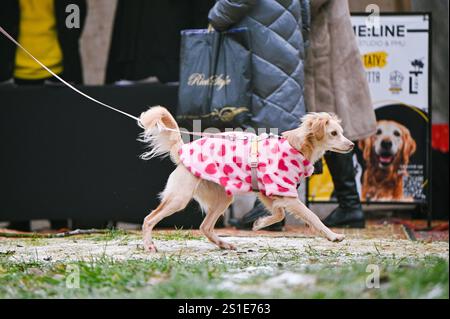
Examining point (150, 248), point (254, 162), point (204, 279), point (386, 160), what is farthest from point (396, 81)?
point (204, 279)

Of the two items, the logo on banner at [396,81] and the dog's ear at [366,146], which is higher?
the logo on banner at [396,81]

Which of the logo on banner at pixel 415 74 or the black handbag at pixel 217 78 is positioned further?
the logo on banner at pixel 415 74

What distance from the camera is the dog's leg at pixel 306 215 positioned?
6.07 meters

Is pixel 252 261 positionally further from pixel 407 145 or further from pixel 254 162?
pixel 407 145

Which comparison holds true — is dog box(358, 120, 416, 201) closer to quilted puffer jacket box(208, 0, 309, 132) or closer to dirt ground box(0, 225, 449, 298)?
dirt ground box(0, 225, 449, 298)

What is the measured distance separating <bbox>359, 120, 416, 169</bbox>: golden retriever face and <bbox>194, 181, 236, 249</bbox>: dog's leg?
3387 millimetres

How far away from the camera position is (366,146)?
9.59 m

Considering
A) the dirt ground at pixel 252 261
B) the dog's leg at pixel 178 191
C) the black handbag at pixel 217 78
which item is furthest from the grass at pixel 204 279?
the black handbag at pixel 217 78

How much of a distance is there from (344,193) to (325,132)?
8.27 feet

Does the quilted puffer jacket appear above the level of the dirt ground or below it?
above

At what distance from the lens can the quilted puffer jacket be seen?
25.0 feet

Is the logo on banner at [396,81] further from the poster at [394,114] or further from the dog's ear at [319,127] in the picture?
the dog's ear at [319,127]

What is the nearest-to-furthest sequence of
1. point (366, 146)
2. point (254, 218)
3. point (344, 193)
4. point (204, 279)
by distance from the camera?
point (204, 279), point (254, 218), point (344, 193), point (366, 146)

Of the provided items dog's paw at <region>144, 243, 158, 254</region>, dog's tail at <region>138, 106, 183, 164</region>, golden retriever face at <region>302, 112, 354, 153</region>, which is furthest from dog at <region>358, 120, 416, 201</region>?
dog's paw at <region>144, 243, 158, 254</region>
